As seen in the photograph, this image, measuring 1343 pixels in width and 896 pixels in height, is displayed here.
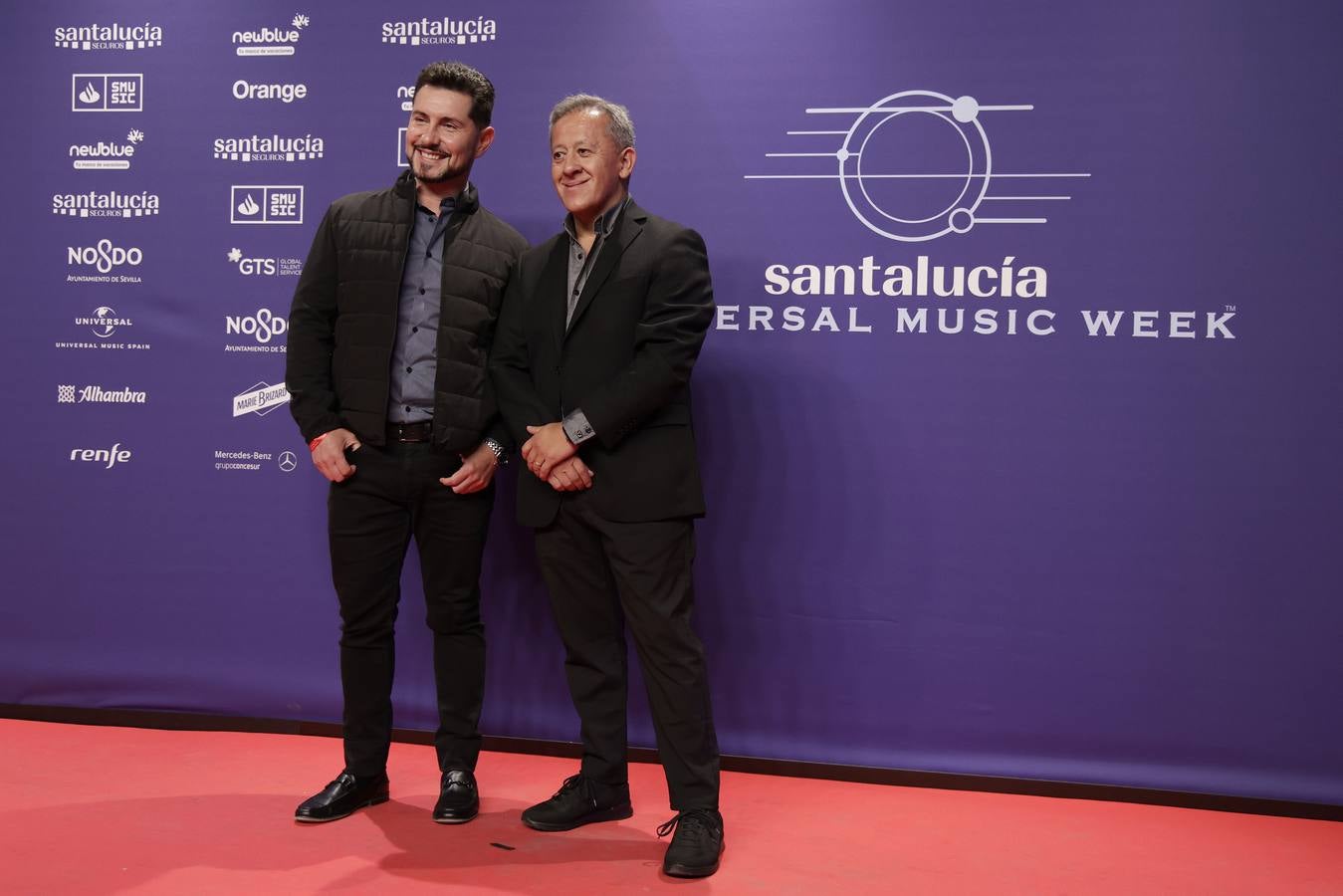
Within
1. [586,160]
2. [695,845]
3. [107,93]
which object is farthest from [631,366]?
[107,93]

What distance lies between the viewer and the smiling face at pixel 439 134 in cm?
292

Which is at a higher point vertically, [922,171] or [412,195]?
[922,171]

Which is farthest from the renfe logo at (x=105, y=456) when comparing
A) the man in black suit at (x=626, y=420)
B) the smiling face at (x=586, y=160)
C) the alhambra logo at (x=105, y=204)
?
the smiling face at (x=586, y=160)

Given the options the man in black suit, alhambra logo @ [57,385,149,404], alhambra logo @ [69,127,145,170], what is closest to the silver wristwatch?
the man in black suit

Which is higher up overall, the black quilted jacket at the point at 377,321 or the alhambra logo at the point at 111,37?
the alhambra logo at the point at 111,37

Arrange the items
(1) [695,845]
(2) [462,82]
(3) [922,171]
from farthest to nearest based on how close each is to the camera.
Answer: (3) [922,171] → (2) [462,82] → (1) [695,845]

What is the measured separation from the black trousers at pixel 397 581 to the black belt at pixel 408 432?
2cm

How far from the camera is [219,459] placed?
381cm

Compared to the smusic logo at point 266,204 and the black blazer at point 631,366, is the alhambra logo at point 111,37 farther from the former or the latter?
the black blazer at point 631,366

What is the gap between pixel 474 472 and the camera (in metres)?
2.96

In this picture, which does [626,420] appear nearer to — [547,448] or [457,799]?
[547,448]

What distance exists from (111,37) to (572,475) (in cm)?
237

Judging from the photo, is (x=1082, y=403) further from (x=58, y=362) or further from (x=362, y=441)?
(x=58, y=362)

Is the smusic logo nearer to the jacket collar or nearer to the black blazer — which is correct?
the jacket collar
